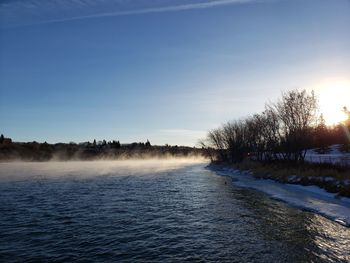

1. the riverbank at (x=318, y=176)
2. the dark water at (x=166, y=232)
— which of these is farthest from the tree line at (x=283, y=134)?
the dark water at (x=166, y=232)

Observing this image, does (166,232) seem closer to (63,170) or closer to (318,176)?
(318,176)

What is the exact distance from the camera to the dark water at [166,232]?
14562 millimetres

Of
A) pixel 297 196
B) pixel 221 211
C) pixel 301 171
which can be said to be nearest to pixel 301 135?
pixel 301 171

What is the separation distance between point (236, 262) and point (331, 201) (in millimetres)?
17345

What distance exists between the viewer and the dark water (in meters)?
14.6

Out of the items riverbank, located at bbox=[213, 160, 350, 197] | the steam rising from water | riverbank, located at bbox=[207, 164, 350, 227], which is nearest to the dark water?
riverbank, located at bbox=[207, 164, 350, 227]

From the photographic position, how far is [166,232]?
1864cm

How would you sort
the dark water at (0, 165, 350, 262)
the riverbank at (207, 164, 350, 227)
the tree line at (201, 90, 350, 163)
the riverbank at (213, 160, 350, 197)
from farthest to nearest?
the tree line at (201, 90, 350, 163) → the riverbank at (213, 160, 350, 197) → the riverbank at (207, 164, 350, 227) → the dark water at (0, 165, 350, 262)

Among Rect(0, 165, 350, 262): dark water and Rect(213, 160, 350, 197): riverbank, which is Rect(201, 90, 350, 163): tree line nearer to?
Rect(213, 160, 350, 197): riverbank

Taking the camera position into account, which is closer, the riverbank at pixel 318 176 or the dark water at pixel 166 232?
the dark water at pixel 166 232

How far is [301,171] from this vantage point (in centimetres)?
4266

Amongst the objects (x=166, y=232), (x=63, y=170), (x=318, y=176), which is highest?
(x=63, y=170)

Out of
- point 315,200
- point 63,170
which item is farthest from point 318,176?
point 63,170

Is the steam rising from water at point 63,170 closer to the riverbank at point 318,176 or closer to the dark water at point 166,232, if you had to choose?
the dark water at point 166,232
